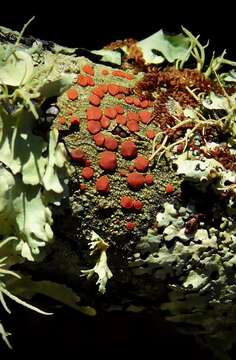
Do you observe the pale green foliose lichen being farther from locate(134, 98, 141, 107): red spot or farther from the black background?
the black background

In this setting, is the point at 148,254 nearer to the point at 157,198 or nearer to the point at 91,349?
the point at 157,198

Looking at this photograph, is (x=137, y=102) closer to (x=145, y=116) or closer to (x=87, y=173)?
(x=145, y=116)

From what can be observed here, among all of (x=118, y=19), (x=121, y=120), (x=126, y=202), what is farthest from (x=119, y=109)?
(x=118, y=19)

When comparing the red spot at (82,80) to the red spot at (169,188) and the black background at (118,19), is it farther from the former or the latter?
the black background at (118,19)

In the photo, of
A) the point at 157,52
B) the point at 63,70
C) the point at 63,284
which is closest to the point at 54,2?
the point at 157,52

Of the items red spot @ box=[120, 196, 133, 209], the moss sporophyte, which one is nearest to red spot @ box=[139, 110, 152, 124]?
the moss sporophyte

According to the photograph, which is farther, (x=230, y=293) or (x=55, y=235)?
(x=230, y=293)
